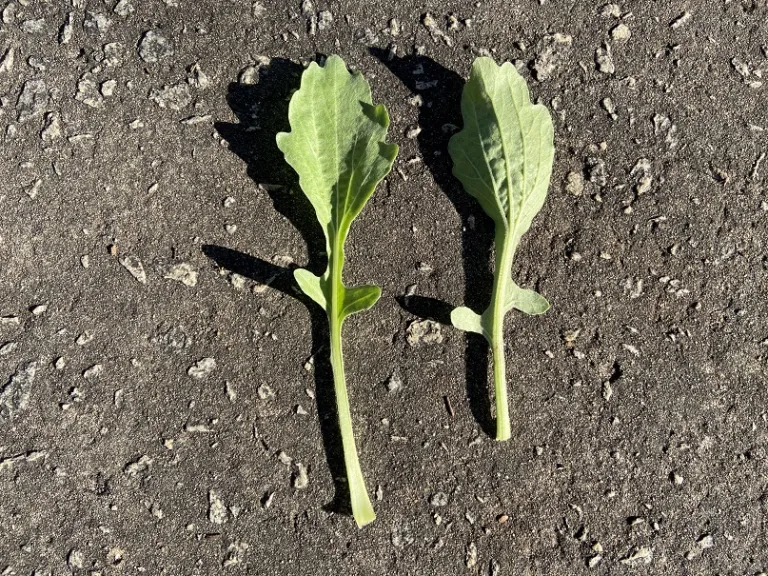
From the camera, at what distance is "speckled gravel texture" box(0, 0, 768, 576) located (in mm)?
1493

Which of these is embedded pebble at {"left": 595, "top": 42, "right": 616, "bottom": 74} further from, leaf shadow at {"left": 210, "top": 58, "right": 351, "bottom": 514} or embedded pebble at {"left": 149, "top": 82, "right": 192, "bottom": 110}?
embedded pebble at {"left": 149, "top": 82, "right": 192, "bottom": 110}

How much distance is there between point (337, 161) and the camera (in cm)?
150

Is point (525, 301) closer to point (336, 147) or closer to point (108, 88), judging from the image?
point (336, 147)

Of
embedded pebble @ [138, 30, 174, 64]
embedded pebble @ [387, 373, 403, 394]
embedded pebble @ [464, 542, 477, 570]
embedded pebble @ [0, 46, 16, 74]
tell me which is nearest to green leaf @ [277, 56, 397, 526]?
embedded pebble @ [387, 373, 403, 394]

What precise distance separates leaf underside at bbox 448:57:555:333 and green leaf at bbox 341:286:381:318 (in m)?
0.17

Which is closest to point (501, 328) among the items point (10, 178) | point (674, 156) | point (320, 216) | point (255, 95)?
point (320, 216)

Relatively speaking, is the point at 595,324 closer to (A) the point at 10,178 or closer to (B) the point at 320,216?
(B) the point at 320,216

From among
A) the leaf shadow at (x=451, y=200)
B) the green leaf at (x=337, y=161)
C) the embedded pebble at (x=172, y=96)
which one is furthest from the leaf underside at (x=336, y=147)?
the embedded pebble at (x=172, y=96)

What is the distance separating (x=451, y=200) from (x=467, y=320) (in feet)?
0.92

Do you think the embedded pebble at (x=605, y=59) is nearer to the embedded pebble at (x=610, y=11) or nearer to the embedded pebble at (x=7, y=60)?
the embedded pebble at (x=610, y=11)

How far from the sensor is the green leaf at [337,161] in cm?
147

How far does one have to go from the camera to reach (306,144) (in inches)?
58.4

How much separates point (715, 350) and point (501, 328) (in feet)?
1.57

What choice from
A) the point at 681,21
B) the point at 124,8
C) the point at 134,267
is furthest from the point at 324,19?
the point at 681,21
